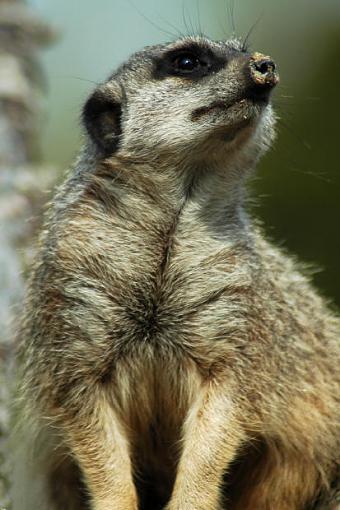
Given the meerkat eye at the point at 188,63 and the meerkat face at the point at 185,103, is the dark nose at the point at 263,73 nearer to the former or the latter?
the meerkat face at the point at 185,103

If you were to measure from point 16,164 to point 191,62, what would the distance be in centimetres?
250

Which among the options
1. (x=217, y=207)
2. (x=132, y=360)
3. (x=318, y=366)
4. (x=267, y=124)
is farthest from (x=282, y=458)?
(x=267, y=124)

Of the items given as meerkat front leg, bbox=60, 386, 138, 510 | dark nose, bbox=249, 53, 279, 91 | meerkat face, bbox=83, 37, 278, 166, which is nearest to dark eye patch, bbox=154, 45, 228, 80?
meerkat face, bbox=83, 37, 278, 166

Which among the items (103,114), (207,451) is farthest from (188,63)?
(207,451)

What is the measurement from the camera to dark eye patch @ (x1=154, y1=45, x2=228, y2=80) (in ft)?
18.2

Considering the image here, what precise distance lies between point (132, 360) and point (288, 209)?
5.50 m

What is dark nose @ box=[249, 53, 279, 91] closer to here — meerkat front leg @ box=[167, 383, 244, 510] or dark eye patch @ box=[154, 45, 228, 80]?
dark eye patch @ box=[154, 45, 228, 80]

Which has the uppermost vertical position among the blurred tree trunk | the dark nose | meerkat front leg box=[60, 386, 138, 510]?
the dark nose

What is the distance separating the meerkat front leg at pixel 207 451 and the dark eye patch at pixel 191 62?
1703 mm

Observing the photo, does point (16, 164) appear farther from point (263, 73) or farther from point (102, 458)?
point (102, 458)

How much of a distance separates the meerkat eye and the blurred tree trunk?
5.91 feet

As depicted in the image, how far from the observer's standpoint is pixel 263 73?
211 inches

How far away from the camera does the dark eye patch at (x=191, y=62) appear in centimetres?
554

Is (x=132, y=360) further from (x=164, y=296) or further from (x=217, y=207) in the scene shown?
(x=217, y=207)
